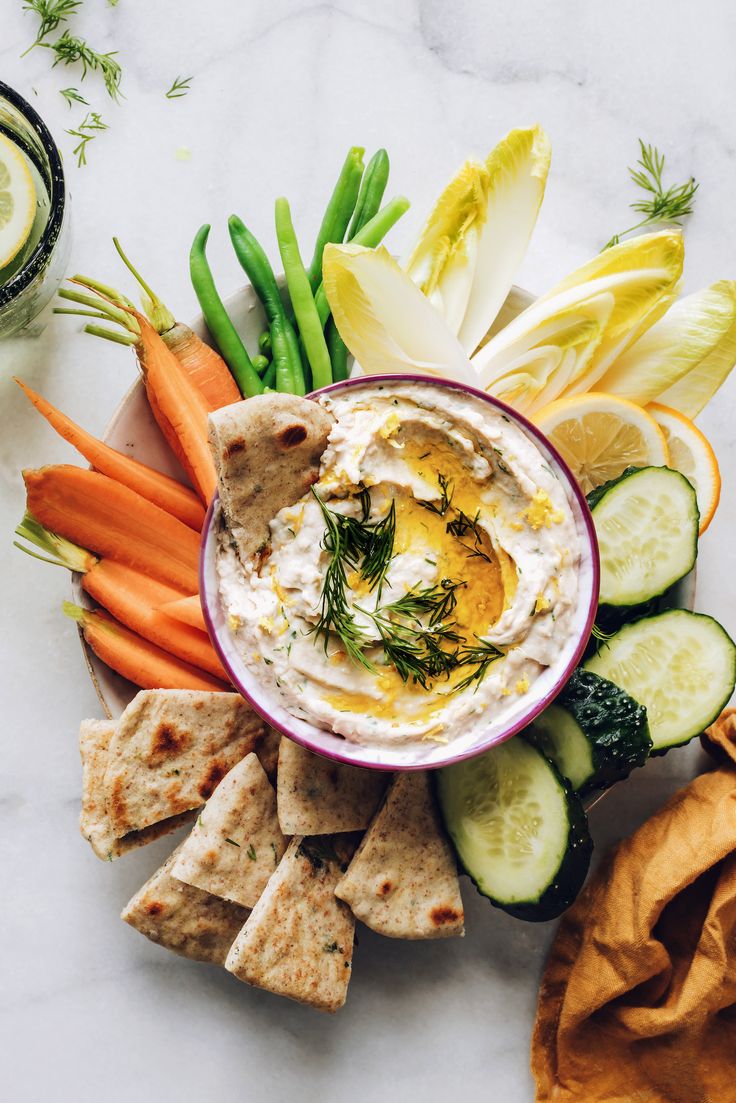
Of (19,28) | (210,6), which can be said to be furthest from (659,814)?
(19,28)

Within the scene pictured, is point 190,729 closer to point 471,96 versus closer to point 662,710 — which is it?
point 662,710

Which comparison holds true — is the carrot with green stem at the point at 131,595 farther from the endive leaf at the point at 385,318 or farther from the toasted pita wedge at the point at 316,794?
the endive leaf at the point at 385,318

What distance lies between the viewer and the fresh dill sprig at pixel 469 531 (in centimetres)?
262

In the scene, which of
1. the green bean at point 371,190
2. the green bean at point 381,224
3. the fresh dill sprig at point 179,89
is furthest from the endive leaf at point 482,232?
the fresh dill sprig at point 179,89

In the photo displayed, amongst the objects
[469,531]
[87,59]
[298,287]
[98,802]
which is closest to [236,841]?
[98,802]

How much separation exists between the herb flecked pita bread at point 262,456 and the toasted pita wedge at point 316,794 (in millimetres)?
616

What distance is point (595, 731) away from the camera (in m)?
2.67

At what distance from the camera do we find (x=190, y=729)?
9.30 ft

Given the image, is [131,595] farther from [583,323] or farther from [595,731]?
[583,323]

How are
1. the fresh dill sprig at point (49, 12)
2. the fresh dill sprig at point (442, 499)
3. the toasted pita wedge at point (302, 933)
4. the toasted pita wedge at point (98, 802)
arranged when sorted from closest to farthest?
the fresh dill sprig at point (442, 499) < the toasted pita wedge at point (302, 933) < the toasted pita wedge at point (98, 802) < the fresh dill sprig at point (49, 12)

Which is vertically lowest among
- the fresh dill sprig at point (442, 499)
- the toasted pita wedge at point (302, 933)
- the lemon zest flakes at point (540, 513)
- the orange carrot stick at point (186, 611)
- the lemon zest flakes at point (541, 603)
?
the toasted pita wedge at point (302, 933)

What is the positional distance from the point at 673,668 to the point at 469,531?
28.3 inches

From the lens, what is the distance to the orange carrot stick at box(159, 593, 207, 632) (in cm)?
288

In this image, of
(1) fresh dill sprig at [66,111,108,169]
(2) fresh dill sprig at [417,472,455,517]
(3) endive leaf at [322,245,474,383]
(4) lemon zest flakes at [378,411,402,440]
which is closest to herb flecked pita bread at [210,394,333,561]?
(4) lemon zest flakes at [378,411,402,440]
